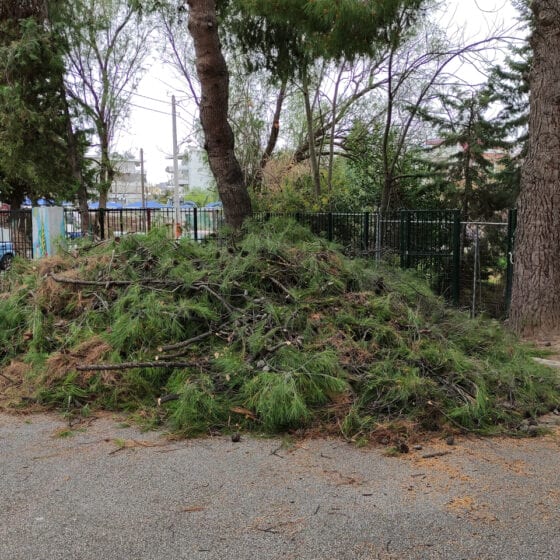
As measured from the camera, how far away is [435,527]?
3.50 meters

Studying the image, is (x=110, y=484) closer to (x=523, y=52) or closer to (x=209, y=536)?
(x=209, y=536)

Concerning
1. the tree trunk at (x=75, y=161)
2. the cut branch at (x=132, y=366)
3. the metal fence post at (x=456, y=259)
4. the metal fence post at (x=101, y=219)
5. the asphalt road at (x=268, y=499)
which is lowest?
the asphalt road at (x=268, y=499)

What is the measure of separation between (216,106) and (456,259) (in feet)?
17.1

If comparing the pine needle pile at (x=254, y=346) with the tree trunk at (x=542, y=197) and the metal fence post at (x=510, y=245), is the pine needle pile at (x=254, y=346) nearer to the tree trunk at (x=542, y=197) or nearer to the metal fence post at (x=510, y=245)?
the tree trunk at (x=542, y=197)

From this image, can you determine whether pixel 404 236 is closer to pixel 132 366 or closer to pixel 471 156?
pixel 471 156

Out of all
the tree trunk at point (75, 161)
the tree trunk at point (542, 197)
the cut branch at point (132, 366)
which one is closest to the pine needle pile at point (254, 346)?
the cut branch at point (132, 366)

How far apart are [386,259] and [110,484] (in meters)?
7.12

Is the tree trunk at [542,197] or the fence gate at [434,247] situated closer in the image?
the tree trunk at [542,197]

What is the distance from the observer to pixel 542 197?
29.7 ft

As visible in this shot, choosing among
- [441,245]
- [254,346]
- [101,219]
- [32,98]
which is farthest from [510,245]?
[32,98]

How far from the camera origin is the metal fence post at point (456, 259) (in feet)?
36.9

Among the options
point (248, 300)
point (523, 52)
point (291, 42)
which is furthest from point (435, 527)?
point (523, 52)

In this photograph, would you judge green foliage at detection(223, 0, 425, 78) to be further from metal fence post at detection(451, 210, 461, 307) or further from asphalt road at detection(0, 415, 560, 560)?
asphalt road at detection(0, 415, 560, 560)

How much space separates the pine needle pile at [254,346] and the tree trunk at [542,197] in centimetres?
194
